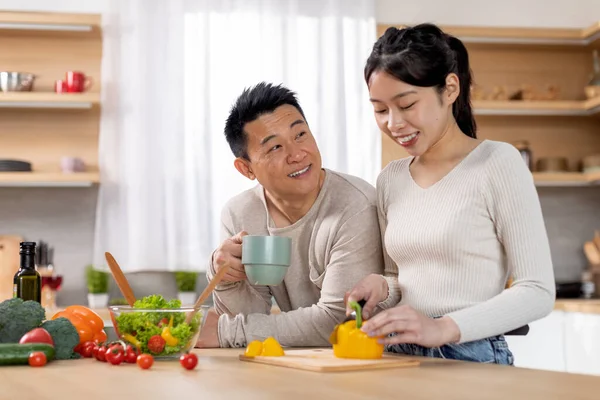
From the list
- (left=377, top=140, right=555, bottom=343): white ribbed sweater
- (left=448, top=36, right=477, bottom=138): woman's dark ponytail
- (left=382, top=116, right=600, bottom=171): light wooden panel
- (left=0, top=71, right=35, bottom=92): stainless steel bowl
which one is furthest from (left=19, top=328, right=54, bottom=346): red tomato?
(left=382, top=116, right=600, bottom=171): light wooden panel

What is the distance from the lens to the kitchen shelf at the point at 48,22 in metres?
4.43

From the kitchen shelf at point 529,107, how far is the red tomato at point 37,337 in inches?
135

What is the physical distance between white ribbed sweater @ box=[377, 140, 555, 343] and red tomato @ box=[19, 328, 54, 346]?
75cm

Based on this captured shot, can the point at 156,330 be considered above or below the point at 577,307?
above

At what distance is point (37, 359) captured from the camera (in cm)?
155

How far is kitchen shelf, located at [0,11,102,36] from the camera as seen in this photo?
14.5 feet

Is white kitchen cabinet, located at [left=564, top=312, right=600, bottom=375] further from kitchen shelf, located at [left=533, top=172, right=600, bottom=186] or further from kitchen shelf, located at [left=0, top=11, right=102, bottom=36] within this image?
kitchen shelf, located at [left=0, top=11, right=102, bottom=36]

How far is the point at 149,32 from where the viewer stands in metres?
4.61

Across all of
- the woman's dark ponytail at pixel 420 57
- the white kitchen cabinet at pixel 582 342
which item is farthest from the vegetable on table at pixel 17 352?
the white kitchen cabinet at pixel 582 342

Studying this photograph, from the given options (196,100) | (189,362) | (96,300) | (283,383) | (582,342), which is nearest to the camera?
(283,383)

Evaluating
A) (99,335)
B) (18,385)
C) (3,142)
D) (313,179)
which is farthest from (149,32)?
(18,385)

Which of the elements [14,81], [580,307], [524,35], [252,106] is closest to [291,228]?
[252,106]

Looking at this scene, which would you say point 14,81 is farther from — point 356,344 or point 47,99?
point 356,344

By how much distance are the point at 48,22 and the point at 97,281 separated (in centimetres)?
140
